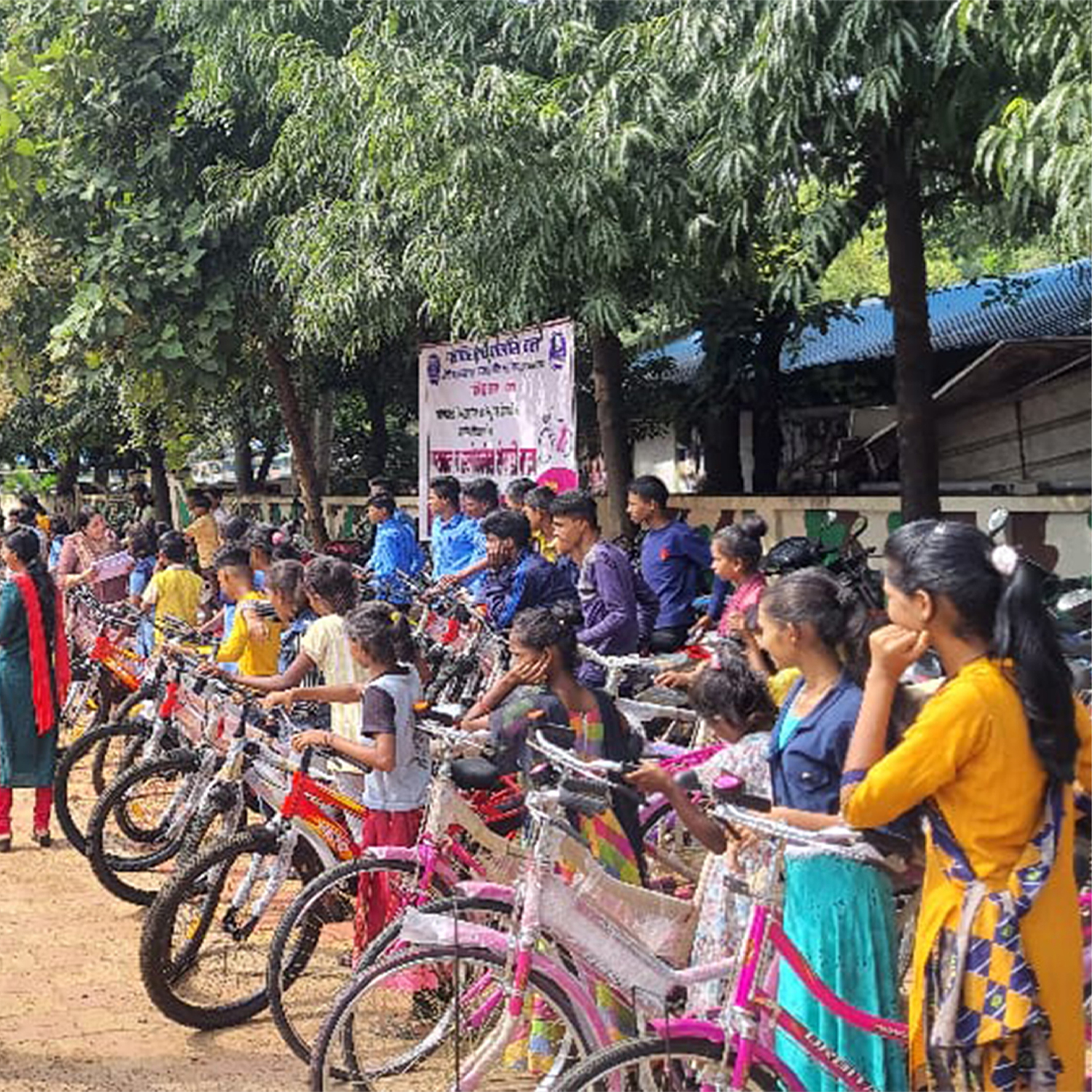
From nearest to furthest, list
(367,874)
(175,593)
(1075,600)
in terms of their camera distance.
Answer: (367,874) < (1075,600) < (175,593)

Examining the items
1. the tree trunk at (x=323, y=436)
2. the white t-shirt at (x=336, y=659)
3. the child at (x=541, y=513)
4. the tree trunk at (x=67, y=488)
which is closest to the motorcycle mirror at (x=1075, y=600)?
the child at (x=541, y=513)

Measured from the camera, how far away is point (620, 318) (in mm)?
8305

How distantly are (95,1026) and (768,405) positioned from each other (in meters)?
8.93

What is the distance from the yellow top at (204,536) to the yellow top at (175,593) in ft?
9.98

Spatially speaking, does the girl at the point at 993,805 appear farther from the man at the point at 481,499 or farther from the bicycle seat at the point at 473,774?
the man at the point at 481,499

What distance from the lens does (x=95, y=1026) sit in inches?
196

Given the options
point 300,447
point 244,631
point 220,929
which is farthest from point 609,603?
point 300,447

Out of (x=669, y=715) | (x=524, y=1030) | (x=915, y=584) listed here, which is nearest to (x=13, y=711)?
(x=669, y=715)

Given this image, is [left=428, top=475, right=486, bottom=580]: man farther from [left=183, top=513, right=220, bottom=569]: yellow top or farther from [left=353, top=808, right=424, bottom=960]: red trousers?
[left=353, top=808, right=424, bottom=960]: red trousers

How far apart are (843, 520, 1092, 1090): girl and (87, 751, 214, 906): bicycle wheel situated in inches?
157

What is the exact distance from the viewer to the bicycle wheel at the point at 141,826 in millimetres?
6137

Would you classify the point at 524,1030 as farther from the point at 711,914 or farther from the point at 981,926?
the point at 981,926

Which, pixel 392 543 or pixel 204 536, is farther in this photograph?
pixel 204 536

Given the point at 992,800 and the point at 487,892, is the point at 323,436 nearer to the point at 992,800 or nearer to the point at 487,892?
the point at 487,892
